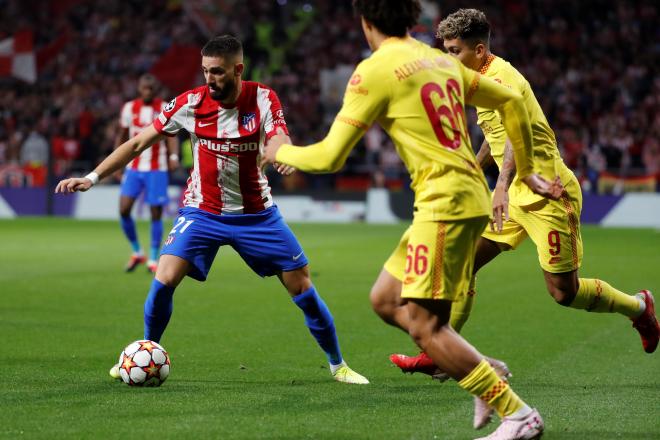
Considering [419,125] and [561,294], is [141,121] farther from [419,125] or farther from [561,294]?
[419,125]

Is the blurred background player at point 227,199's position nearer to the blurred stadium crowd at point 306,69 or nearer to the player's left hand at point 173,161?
the player's left hand at point 173,161

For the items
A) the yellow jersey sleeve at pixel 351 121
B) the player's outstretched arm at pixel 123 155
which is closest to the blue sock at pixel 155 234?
the player's outstretched arm at pixel 123 155

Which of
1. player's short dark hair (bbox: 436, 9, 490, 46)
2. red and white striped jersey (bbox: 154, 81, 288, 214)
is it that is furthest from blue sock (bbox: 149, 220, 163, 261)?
player's short dark hair (bbox: 436, 9, 490, 46)

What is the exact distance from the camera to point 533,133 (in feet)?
22.0

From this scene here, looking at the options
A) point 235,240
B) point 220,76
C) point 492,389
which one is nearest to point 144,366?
point 235,240

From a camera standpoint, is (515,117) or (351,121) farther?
(515,117)

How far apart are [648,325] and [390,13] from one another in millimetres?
3482

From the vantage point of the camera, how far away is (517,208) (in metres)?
6.95

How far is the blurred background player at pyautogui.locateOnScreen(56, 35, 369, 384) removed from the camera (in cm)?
668

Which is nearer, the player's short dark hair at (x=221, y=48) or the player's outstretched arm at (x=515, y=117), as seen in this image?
the player's outstretched arm at (x=515, y=117)

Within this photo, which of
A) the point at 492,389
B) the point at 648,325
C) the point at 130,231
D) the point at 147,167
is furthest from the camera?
the point at 130,231

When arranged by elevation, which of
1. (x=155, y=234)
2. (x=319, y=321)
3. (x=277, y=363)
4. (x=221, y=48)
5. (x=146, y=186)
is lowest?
(x=155, y=234)

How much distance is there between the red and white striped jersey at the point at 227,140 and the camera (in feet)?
22.1

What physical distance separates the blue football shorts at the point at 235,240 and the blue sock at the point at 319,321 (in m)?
0.21
